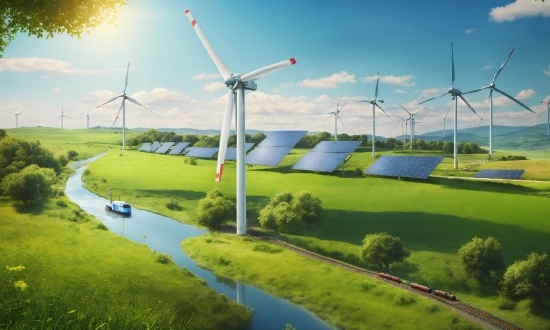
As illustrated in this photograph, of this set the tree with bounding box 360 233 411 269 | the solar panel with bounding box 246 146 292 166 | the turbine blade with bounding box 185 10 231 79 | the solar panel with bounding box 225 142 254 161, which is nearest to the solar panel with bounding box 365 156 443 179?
the solar panel with bounding box 246 146 292 166

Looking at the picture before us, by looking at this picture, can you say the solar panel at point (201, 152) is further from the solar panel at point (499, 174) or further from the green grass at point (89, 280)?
the solar panel at point (499, 174)

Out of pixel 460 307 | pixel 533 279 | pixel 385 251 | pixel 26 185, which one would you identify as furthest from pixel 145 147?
pixel 533 279

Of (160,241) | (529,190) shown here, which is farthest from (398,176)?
(160,241)

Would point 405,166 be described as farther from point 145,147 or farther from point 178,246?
point 145,147

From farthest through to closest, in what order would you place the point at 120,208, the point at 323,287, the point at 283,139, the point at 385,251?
1. the point at 283,139
2. the point at 120,208
3. the point at 385,251
4. the point at 323,287

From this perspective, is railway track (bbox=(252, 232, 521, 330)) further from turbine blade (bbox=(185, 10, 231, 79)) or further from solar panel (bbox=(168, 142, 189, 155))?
solar panel (bbox=(168, 142, 189, 155))

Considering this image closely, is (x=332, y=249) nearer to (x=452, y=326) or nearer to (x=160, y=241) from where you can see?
(x=452, y=326)

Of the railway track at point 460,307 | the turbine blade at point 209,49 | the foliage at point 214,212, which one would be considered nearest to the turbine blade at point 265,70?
the turbine blade at point 209,49
